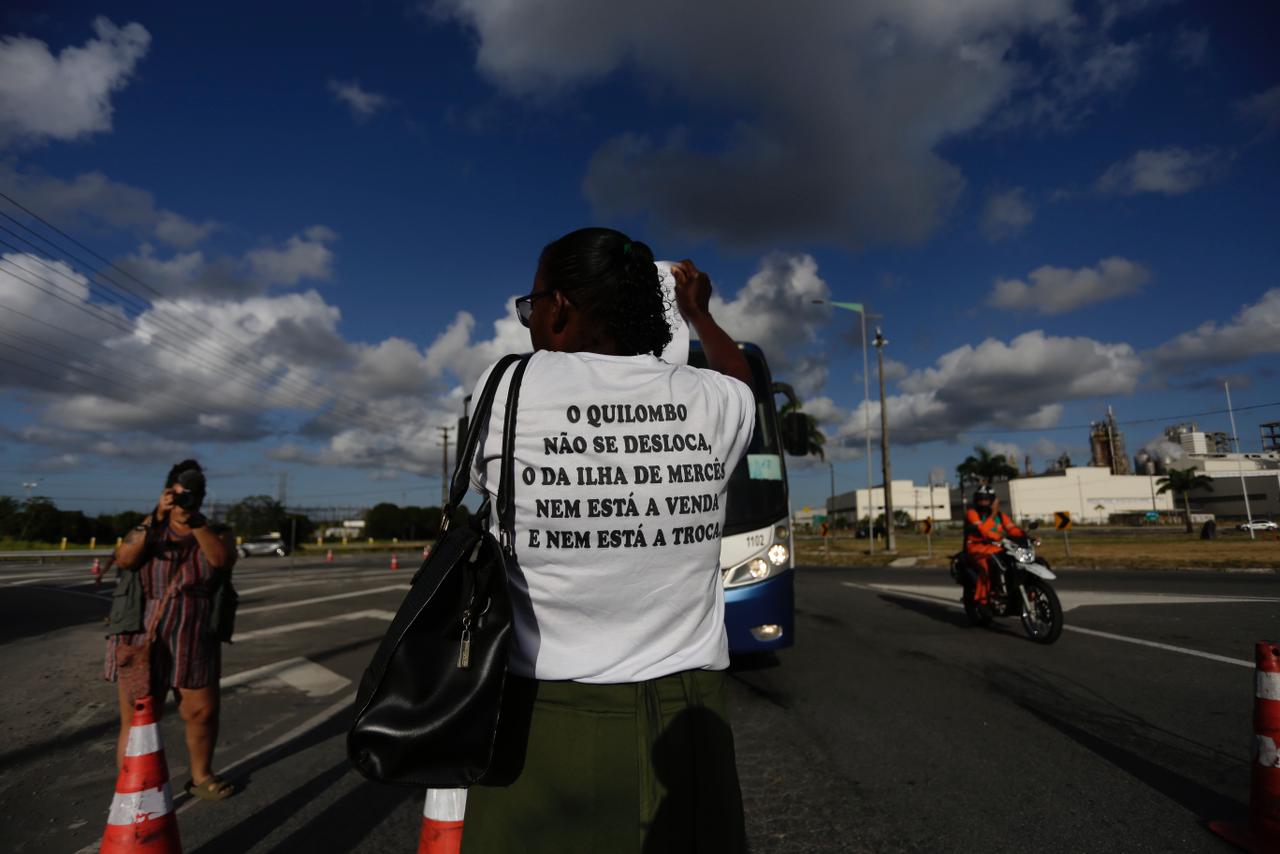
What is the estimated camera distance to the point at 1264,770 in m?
3.09

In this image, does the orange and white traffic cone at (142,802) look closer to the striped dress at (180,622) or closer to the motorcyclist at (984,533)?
the striped dress at (180,622)

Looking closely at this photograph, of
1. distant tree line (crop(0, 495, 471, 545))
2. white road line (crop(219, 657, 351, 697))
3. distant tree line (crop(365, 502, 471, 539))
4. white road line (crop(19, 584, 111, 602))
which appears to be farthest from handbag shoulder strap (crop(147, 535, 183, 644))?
distant tree line (crop(365, 502, 471, 539))

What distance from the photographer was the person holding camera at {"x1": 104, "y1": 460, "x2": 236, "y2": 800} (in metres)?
3.98

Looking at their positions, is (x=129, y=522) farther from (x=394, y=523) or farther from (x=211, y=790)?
(x=211, y=790)

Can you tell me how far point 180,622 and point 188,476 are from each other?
85cm

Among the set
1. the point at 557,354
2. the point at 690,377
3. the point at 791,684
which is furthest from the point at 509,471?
the point at 791,684

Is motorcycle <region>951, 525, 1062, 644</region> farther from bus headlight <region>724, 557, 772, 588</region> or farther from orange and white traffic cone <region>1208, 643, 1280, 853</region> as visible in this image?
orange and white traffic cone <region>1208, 643, 1280, 853</region>

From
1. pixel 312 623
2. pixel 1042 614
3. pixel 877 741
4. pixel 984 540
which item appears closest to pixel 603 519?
pixel 877 741

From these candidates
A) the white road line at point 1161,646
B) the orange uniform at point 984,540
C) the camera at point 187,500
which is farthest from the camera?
the orange uniform at point 984,540

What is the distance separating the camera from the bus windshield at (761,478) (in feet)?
20.5

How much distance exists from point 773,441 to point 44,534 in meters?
65.3

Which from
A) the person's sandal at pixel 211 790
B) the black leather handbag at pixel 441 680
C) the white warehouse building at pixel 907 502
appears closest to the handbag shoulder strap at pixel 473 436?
the black leather handbag at pixel 441 680

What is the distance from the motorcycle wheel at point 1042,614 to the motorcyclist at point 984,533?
0.65 meters

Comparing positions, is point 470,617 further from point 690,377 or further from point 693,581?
point 690,377
